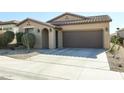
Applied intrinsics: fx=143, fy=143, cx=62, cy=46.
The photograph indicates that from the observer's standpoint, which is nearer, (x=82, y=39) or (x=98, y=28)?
(x=98, y=28)

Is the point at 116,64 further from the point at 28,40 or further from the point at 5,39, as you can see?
the point at 5,39

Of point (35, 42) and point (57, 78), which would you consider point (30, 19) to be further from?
point (57, 78)

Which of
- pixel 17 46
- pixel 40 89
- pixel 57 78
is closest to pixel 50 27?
pixel 17 46

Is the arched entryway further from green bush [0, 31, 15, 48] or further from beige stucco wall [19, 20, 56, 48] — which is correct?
green bush [0, 31, 15, 48]

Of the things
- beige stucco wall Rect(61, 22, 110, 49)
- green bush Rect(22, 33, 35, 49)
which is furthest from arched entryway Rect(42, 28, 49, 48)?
beige stucco wall Rect(61, 22, 110, 49)

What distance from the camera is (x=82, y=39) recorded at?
62.0 ft

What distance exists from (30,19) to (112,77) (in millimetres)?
14388

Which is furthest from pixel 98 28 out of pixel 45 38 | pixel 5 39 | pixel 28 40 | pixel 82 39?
pixel 5 39

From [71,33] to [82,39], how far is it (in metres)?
1.70

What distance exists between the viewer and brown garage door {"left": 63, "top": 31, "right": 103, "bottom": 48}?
18.1 metres

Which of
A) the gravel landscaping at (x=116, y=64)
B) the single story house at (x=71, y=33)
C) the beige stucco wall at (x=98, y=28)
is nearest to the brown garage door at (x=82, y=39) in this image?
the single story house at (x=71, y=33)

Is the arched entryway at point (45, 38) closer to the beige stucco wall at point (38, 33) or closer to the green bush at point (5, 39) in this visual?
the beige stucco wall at point (38, 33)

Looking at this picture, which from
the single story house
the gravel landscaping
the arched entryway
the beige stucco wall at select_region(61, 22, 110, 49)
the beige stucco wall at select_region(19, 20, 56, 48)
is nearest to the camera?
the gravel landscaping

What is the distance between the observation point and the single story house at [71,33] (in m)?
17.3
